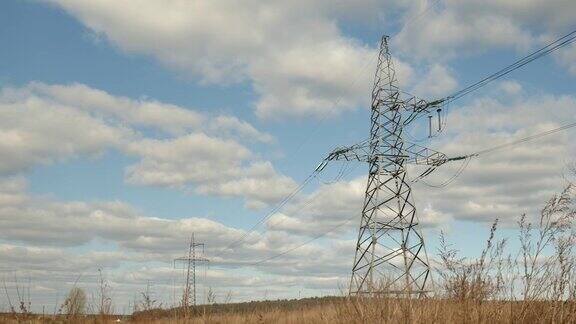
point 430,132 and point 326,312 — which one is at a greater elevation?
point 430,132

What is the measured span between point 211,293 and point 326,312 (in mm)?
2821

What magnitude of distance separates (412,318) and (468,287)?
1238mm

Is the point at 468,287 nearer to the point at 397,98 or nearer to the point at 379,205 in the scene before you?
the point at 379,205

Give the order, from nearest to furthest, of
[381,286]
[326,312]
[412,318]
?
[412,318] → [381,286] → [326,312]

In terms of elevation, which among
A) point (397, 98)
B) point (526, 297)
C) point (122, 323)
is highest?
point (397, 98)

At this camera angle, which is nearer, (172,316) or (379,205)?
(172,316)

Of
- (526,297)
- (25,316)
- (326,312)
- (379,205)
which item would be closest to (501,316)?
(526,297)

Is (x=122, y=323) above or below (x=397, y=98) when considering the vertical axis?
below

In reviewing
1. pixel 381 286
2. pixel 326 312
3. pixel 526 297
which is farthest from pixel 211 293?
pixel 526 297

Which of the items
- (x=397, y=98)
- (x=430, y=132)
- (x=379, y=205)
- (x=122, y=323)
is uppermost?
(x=397, y=98)

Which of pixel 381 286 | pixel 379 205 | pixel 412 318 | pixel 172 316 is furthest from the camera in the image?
pixel 379 205

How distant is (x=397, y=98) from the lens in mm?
27312

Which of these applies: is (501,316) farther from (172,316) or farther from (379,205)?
(379,205)

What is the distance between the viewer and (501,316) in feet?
26.3
